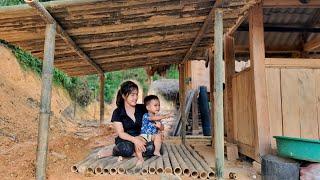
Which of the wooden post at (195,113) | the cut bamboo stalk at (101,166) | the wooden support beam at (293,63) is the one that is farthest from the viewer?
the wooden post at (195,113)

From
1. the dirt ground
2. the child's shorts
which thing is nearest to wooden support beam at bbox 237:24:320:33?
the dirt ground

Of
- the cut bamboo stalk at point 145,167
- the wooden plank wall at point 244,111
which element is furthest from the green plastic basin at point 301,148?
the cut bamboo stalk at point 145,167

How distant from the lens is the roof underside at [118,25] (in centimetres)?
380

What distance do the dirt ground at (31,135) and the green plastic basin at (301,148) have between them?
82cm

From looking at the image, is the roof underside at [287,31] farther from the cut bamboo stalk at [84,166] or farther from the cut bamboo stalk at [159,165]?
the cut bamboo stalk at [84,166]

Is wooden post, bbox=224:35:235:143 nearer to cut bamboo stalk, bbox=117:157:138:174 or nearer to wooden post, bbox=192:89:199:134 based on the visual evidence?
cut bamboo stalk, bbox=117:157:138:174

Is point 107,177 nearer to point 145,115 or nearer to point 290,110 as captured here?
point 145,115

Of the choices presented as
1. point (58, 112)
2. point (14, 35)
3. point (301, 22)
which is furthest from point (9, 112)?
point (301, 22)

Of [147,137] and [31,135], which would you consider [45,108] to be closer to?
[147,137]

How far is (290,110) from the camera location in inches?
187

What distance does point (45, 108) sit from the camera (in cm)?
383

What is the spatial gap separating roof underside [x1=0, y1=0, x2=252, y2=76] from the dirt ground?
1.82 meters

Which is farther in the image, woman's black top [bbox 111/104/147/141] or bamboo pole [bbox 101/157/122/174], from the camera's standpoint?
woman's black top [bbox 111/104/147/141]

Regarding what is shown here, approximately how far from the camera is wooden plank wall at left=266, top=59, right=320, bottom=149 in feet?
15.5
